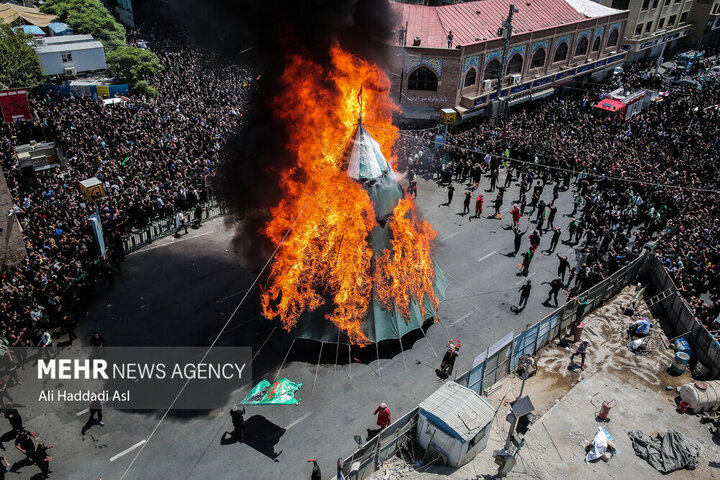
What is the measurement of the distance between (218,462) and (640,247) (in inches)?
701

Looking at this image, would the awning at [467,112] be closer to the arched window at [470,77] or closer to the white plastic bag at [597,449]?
the arched window at [470,77]

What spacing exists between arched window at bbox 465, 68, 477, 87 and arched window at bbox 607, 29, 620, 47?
53.9 ft

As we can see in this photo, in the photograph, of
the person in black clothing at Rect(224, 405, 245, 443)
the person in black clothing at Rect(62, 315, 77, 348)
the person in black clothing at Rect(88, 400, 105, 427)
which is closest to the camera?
the person in black clothing at Rect(224, 405, 245, 443)

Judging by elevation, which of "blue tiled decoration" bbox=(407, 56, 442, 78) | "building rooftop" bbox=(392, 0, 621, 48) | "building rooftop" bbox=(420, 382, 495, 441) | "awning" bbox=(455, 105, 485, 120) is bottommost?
"awning" bbox=(455, 105, 485, 120)

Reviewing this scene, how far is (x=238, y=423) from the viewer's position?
42.1 ft

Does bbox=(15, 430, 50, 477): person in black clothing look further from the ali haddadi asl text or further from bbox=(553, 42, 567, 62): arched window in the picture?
bbox=(553, 42, 567, 62): arched window

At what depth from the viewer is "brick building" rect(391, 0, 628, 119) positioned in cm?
3303

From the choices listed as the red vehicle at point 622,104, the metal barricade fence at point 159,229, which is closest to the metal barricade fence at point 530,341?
the metal barricade fence at point 159,229

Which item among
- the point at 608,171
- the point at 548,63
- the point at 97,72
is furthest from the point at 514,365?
the point at 97,72

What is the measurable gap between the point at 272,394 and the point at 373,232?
17.5 ft

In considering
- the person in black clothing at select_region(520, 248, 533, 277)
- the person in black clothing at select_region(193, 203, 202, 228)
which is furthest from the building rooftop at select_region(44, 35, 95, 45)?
the person in black clothing at select_region(520, 248, 533, 277)

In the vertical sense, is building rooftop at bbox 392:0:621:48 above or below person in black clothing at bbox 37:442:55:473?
above

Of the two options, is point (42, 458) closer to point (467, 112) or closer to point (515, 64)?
point (467, 112)

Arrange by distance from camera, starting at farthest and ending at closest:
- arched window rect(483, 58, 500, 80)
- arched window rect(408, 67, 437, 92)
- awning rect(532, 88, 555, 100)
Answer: awning rect(532, 88, 555, 100) < arched window rect(483, 58, 500, 80) < arched window rect(408, 67, 437, 92)
